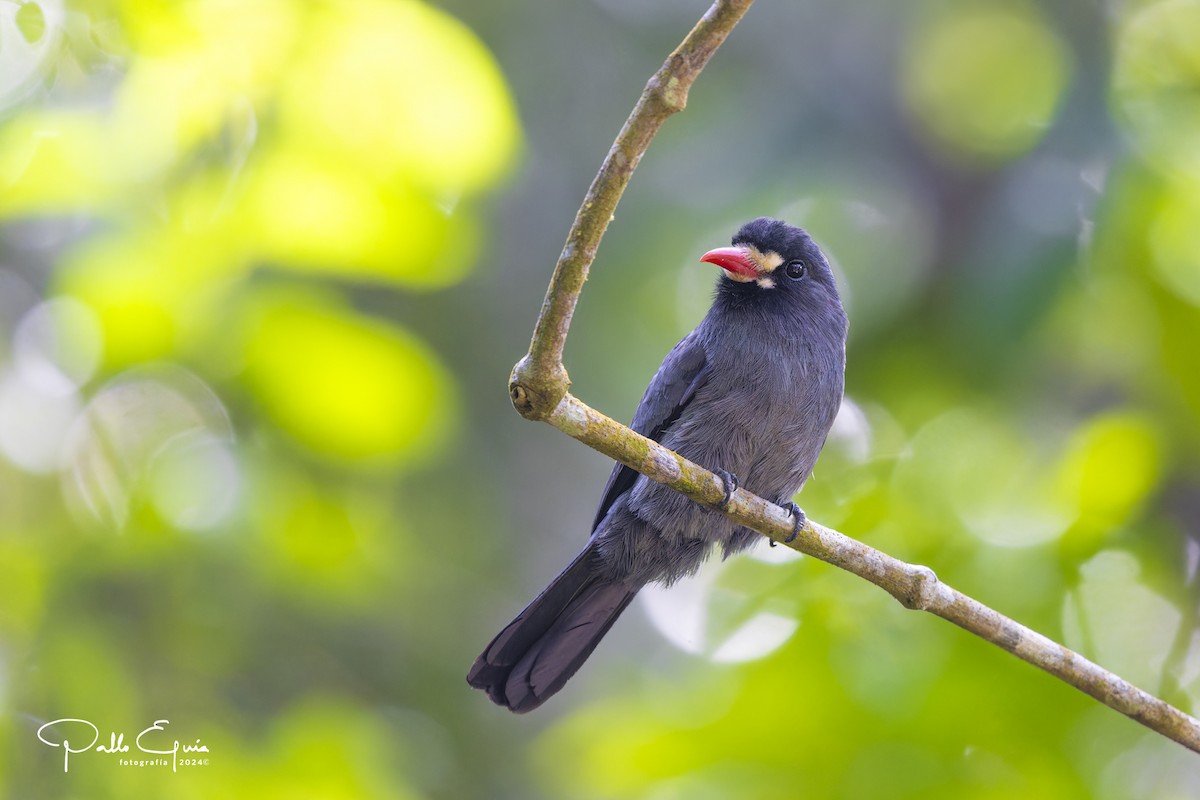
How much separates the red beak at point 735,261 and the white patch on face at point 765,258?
0.08ft

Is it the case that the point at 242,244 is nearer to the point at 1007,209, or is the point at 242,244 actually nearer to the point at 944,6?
the point at 1007,209

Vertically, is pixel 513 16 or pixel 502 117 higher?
pixel 502 117

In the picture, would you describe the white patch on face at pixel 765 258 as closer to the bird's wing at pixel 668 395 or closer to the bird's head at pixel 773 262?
the bird's head at pixel 773 262

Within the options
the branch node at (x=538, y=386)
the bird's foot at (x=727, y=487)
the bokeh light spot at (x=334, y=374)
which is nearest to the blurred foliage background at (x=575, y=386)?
the bokeh light spot at (x=334, y=374)

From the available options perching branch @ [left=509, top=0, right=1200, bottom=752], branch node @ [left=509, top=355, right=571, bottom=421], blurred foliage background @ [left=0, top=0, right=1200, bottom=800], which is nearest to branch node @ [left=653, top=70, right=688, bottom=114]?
perching branch @ [left=509, top=0, right=1200, bottom=752]

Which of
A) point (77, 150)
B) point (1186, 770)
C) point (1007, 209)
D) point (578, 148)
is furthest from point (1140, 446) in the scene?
point (578, 148)

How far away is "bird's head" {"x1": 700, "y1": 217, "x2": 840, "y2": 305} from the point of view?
3.96 meters

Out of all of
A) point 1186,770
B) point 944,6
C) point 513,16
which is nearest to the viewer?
point 1186,770

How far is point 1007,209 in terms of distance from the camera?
427cm

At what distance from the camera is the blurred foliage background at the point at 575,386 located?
311 cm

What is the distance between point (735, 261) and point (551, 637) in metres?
1.43

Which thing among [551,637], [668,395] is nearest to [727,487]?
[668,395]

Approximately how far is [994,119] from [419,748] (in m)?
3.97

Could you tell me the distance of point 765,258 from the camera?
4.02m
